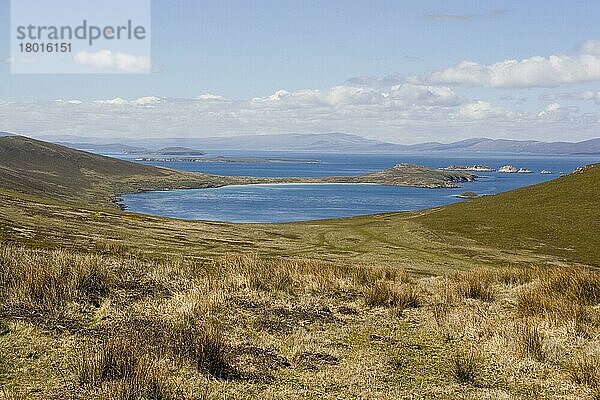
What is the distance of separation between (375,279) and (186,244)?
70.7ft

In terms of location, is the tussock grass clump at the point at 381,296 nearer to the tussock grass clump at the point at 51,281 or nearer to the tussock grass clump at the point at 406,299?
the tussock grass clump at the point at 406,299

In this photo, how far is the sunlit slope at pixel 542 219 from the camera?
139 ft

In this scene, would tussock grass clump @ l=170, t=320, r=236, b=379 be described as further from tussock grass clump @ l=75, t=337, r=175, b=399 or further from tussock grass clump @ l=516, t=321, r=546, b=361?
tussock grass clump @ l=516, t=321, r=546, b=361

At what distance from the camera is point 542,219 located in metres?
48.2

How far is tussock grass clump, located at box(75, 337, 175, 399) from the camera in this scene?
8.96 m

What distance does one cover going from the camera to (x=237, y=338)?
12469 millimetres

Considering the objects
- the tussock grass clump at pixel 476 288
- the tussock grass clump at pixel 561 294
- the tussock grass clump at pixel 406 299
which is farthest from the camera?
the tussock grass clump at pixel 476 288

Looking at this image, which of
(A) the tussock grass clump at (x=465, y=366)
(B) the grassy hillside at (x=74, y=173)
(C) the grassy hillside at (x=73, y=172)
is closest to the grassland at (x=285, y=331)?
(A) the tussock grass clump at (x=465, y=366)

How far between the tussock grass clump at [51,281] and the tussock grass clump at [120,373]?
11.4ft

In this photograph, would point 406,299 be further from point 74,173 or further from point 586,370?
point 74,173

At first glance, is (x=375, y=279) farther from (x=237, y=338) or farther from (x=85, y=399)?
(x=85, y=399)

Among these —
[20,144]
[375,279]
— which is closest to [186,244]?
[375,279]

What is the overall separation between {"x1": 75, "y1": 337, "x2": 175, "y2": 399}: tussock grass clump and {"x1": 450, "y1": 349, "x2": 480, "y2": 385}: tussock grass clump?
17.8ft

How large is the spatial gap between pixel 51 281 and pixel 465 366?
33.5 ft
